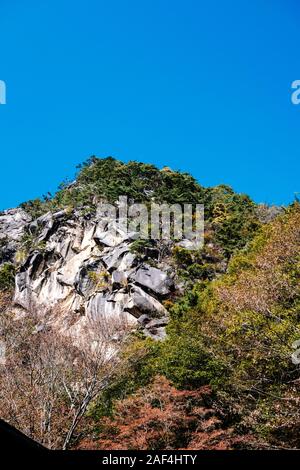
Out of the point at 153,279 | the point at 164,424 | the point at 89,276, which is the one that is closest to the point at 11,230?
the point at 89,276

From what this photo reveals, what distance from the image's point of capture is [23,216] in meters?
63.5

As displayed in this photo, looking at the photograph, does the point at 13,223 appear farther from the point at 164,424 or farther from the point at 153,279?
the point at 164,424

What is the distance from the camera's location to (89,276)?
129 feet

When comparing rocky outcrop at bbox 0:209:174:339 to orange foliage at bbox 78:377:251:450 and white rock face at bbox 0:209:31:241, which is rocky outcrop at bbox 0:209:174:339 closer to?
white rock face at bbox 0:209:31:241

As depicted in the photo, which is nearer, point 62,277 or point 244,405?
point 244,405

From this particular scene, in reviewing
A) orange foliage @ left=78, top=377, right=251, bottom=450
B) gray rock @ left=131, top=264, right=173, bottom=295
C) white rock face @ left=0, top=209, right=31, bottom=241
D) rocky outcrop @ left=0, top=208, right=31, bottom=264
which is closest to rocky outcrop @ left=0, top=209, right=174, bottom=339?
gray rock @ left=131, top=264, right=173, bottom=295

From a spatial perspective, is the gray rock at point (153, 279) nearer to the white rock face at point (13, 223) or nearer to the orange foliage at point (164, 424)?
the orange foliage at point (164, 424)

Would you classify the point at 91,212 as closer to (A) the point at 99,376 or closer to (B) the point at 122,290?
(B) the point at 122,290

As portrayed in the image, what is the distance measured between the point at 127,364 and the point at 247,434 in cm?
773

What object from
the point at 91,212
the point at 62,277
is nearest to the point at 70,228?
the point at 91,212

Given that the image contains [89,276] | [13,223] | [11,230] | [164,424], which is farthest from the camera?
[13,223]

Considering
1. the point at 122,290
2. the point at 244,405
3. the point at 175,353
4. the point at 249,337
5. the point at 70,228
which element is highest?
the point at 70,228

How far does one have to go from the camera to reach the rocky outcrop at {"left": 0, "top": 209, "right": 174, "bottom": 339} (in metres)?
33.3

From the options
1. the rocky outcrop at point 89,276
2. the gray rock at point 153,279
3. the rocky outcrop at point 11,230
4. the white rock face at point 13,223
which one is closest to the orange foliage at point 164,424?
the rocky outcrop at point 89,276
